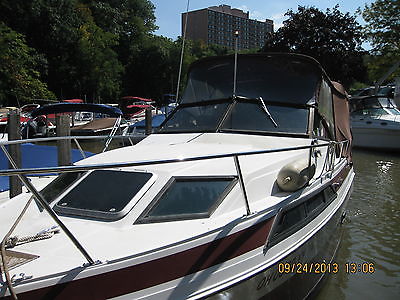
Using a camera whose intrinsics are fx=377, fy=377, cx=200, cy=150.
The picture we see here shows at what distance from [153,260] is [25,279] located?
2.08 ft

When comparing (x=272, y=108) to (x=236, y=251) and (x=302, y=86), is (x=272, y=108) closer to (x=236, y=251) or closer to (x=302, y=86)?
(x=302, y=86)

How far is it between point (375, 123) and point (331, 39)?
34.8 ft

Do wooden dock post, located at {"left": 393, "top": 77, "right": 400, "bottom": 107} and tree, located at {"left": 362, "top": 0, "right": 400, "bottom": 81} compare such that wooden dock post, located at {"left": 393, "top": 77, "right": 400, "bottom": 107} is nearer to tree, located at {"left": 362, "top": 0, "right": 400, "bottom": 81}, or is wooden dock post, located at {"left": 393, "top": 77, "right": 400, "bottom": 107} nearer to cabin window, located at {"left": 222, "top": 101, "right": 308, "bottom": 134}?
tree, located at {"left": 362, "top": 0, "right": 400, "bottom": 81}

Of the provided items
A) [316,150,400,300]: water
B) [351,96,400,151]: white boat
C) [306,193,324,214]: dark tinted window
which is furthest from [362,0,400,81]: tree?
[306,193,324,214]: dark tinted window

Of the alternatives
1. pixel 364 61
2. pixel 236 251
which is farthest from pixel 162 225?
pixel 364 61

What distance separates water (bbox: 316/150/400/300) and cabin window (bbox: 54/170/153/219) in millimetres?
2422

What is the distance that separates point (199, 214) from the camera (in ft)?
8.23

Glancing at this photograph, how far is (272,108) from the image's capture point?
4.23m

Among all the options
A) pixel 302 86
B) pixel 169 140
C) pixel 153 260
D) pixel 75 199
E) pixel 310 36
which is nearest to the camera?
pixel 153 260

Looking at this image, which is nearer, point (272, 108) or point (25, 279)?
point (25, 279)

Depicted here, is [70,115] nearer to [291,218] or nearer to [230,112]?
[230,112]

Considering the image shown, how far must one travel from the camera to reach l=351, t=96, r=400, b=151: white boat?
1429 cm

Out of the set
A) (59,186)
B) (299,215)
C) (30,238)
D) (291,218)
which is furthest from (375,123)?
(30,238)

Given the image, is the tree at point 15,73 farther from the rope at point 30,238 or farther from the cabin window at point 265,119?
the rope at point 30,238
